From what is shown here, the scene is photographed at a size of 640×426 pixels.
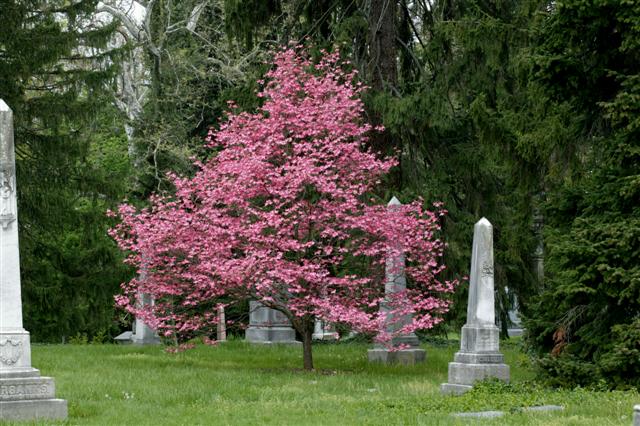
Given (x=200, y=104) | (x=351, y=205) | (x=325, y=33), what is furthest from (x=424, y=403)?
(x=200, y=104)

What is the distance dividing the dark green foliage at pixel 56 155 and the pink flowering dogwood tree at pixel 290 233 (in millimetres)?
6485

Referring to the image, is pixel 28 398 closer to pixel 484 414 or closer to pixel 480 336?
pixel 484 414

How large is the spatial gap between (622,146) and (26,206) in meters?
15.3

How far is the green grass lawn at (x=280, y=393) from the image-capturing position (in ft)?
36.5

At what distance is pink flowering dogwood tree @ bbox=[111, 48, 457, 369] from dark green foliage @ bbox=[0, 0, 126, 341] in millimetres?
6485

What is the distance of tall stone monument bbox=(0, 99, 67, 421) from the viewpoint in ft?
36.6

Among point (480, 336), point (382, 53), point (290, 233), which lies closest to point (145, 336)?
point (290, 233)

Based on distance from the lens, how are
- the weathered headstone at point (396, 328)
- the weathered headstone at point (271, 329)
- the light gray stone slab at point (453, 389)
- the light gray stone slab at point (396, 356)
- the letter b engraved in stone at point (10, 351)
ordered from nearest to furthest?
the letter b engraved in stone at point (10, 351)
the light gray stone slab at point (453, 389)
the weathered headstone at point (396, 328)
the light gray stone slab at point (396, 356)
the weathered headstone at point (271, 329)

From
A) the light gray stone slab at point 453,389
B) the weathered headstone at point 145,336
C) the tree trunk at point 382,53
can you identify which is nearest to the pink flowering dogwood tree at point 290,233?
the light gray stone slab at point 453,389

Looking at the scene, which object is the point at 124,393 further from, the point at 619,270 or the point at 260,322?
the point at 260,322

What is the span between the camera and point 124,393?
1359 cm

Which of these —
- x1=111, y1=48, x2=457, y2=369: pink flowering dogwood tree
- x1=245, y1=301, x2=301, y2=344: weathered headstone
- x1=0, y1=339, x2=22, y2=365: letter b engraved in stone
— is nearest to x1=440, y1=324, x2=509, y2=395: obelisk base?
x1=111, y1=48, x2=457, y2=369: pink flowering dogwood tree

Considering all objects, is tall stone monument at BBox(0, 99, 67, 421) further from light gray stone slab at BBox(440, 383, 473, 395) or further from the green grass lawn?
light gray stone slab at BBox(440, 383, 473, 395)

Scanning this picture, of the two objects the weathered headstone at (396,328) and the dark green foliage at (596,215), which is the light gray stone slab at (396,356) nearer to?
the weathered headstone at (396,328)
